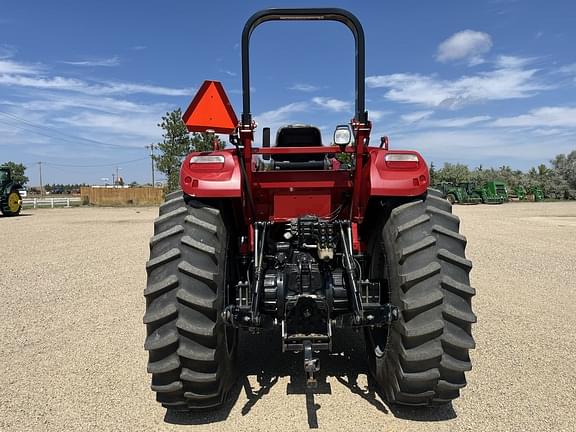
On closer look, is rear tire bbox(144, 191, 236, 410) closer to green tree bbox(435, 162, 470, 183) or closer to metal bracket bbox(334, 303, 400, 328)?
metal bracket bbox(334, 303, 400, 328)

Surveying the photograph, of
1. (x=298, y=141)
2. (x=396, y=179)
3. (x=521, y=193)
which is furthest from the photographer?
(x=521, y=193)

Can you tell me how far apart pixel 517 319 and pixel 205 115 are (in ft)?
15.7

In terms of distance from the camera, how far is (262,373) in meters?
4.29

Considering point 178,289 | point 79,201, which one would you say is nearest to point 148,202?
point 79,201

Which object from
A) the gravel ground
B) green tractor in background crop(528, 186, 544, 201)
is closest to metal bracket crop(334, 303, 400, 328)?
the gravel ground

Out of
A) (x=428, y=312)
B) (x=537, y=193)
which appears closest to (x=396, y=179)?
(x=428, y=312)

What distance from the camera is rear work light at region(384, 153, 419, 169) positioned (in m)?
3.49

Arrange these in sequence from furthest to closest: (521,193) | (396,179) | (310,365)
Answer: (521,193) < (396,179) < (310,365)

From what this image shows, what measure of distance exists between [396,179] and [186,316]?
1739 mm

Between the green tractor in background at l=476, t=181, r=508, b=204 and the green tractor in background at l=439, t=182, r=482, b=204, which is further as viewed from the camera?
the green tractor in background at l=476, t=181, r=508, b=204

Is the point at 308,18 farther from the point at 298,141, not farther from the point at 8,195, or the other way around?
the point at 8,195

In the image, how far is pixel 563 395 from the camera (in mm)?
3779

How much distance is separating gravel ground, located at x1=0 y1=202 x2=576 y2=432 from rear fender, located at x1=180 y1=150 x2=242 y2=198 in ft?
5.31

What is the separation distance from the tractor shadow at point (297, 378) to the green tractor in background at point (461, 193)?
3535cm
